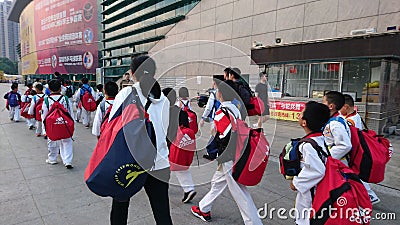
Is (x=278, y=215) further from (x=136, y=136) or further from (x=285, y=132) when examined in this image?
(x=285, y=132)

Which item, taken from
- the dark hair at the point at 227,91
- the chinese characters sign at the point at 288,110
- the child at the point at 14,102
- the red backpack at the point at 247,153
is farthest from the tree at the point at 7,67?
the red backpack at the point at 247,153

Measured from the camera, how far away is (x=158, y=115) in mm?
2016

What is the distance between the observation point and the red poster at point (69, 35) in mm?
34812

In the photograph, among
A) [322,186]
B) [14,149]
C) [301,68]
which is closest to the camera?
[322,186]

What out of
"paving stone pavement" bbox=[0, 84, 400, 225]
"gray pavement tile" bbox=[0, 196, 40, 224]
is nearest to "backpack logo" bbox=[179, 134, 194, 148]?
"paving stone pavement" bbox=[0, 84, 400, 225]

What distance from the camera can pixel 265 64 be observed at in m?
10.6

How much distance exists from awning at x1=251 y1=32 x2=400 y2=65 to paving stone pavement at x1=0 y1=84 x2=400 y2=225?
3.85 m

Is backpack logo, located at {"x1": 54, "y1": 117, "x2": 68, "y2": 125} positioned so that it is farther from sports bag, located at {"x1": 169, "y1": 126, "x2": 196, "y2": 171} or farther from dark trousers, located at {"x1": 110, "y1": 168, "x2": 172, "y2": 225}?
dark trousers, located at {"x1": 110, "y1": 168, "x2": 172, "y2": 225}

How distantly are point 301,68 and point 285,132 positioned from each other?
9.58 feet

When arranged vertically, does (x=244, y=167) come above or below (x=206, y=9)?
below

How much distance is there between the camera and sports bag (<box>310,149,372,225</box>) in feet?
5.81

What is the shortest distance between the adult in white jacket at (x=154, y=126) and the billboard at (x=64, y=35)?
3595cm

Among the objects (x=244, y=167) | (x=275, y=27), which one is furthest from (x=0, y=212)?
(x=275, y=27)

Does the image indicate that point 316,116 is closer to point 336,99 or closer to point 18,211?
point 336,99
